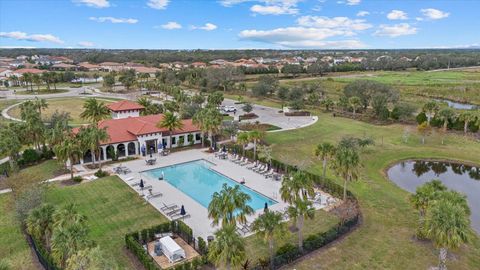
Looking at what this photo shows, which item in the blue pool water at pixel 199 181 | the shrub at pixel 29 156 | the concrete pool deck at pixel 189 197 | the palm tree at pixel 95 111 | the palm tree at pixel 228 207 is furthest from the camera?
the palm tree at pixel 95 111

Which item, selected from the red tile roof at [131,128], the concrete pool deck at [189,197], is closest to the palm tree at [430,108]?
the concrete pool deck at [189,197]

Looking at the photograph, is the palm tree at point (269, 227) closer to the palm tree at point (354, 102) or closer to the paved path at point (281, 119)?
the paved path at point (281, 119)

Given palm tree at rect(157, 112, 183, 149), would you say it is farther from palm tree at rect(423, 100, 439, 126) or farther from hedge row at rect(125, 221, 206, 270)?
palm tree at rect(423, 100, 439, 126)

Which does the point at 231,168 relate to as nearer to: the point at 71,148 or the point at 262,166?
the point at 262,166

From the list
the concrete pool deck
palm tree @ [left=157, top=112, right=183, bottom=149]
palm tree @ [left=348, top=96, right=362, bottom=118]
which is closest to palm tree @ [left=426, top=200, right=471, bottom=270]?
the concrete pool deck

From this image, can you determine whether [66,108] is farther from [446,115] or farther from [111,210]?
[446,115]

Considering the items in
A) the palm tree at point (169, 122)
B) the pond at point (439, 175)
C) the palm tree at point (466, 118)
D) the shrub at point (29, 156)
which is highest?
the palm tree at point (169, 122)

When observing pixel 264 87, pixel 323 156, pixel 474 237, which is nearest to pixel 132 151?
pixel 323 156
